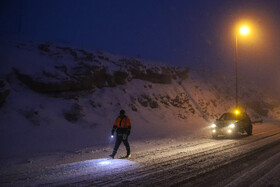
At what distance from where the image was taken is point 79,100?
20.4 meters

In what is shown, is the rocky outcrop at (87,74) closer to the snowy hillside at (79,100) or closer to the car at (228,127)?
the snowy hillside at (79,100)

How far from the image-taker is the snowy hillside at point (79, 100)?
14.3m

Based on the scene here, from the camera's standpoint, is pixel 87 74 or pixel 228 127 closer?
pixel 228 127

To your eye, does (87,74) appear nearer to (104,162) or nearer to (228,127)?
(228,127)

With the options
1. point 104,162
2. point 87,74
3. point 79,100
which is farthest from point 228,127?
point 87,74

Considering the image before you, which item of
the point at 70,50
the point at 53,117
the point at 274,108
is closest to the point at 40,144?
the point at 53,117

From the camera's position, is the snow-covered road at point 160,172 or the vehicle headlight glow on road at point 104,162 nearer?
the snow-covered road at point 160,172

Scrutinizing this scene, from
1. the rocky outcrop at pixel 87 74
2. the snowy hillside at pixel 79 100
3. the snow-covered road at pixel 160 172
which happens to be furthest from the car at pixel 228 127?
the rocky outcrop at pixel 87 74

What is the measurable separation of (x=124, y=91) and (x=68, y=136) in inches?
465

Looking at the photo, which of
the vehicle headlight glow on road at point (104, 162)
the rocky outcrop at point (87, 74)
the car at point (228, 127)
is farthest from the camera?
the rocky outcrop at point (87, 74)

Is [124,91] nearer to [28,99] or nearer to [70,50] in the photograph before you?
[70,50]

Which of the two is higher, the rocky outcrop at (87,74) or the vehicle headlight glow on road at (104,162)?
the rocky outcrop at (87,74)

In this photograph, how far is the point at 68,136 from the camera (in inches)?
586

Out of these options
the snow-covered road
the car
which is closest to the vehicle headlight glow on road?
the snow-covered road
